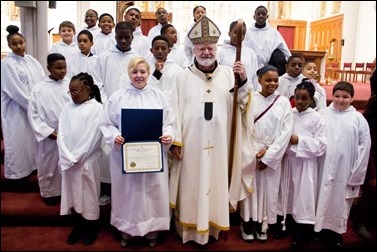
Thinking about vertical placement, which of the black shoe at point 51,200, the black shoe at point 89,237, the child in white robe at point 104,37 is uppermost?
the child in white robe at point 104,37

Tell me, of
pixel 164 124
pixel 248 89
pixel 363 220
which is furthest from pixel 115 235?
pixel 363 220

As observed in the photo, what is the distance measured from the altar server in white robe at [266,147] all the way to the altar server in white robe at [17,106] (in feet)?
7.88

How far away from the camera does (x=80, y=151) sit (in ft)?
11.1

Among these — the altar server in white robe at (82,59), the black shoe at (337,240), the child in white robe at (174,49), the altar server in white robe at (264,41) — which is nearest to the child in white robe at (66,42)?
the altar server in white robe at (82,59)

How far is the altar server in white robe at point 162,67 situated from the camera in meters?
4.16

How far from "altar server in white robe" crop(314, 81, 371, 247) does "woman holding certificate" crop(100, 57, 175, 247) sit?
1530 millimetres

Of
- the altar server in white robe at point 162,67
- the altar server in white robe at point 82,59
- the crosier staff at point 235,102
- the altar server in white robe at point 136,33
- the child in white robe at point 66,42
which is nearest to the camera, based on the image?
the crosier staff at point 235,102

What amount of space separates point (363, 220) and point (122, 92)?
2.73 m

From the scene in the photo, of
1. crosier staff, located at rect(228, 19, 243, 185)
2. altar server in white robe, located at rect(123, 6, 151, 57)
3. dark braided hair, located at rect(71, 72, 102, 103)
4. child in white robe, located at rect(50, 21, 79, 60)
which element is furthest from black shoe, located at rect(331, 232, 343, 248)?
child in white robe, located at rect(50, 21, 79, 60)

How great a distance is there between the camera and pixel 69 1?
38.6 ft

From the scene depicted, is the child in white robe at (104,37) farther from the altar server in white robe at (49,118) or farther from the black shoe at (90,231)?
the black shoe at (90,231)

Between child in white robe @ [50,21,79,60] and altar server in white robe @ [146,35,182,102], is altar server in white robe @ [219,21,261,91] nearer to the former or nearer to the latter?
altar server in white robe @ [146,35,182,102]

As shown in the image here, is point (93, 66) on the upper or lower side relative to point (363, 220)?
upper

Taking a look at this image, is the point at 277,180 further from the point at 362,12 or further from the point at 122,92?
the point at 362,12
